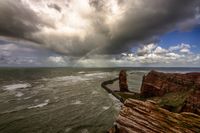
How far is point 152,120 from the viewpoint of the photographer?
48.5 feet

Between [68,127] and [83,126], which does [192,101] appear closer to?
[83,126]

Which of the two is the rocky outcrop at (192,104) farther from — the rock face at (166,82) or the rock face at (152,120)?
the rock face at (166,82)

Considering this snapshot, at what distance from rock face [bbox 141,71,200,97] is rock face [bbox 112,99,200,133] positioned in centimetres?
2557

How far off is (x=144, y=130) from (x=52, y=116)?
99.0ft

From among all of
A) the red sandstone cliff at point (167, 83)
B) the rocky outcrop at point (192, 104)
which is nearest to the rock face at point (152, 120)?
the rocky outcrop at point (192, 104)

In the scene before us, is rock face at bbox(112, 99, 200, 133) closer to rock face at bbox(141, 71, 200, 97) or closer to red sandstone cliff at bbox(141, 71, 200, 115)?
red sandstone cliff at bbox(141, 71, 200, 115)

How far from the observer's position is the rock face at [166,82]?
126ft

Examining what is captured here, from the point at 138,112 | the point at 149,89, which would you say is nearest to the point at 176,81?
the point at 149,89

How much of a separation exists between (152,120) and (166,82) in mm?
32916

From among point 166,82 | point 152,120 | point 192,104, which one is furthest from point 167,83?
point 152,120

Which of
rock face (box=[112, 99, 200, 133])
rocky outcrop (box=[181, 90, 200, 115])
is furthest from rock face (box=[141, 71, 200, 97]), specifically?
rock face (box=[112, 99, 200, 133])

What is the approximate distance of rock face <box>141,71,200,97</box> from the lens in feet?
126

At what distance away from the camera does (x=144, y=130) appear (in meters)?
14.7

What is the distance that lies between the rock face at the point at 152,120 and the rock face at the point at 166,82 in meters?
25.6
